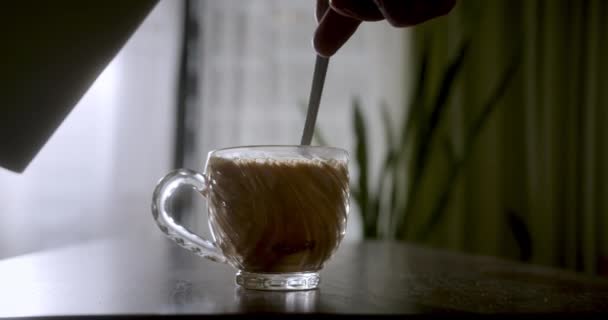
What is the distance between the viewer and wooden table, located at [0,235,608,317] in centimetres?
40

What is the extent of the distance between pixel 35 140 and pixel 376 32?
7.21 ft

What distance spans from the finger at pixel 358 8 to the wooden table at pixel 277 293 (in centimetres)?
23

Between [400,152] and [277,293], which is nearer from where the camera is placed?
[277,293]

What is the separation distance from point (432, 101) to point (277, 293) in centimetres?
218

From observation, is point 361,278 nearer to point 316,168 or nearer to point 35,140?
point 316,168

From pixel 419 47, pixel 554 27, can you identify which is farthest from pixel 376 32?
pixel 554 27

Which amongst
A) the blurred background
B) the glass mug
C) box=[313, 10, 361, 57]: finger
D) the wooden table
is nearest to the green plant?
the blurred background

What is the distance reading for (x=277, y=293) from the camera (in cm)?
47

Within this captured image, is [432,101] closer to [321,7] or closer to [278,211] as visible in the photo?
[321,7]

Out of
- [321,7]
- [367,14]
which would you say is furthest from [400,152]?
[367,14]

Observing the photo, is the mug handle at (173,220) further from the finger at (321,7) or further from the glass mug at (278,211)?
the finger at (321,7)

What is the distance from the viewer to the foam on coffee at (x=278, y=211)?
0.51m

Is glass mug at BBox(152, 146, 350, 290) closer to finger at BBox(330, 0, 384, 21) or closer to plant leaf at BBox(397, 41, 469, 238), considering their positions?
finger at BBox(330, 0, 384, 21)

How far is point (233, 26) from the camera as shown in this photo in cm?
262
